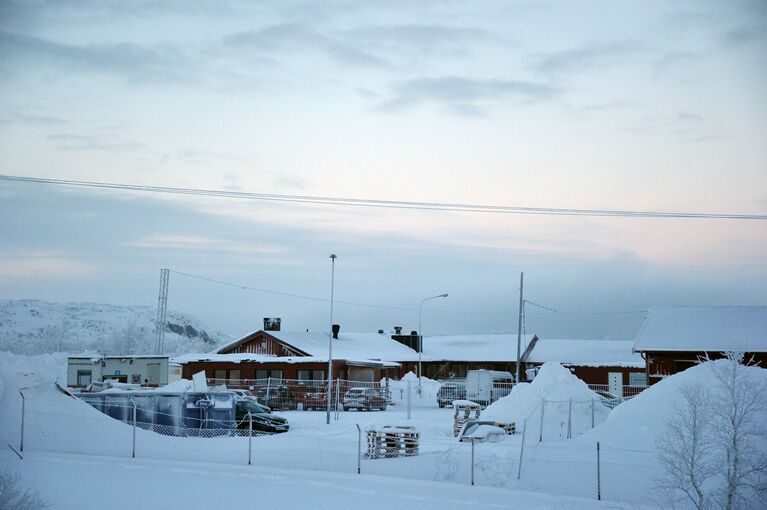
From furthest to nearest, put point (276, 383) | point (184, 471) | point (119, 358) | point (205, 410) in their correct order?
1. point (276, 383)
2. point (119, 358)
3. point (205, 410)
4. point (184, 471)

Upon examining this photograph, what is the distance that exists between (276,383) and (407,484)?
35698 mm

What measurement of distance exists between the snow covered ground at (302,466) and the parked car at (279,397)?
21.2 m

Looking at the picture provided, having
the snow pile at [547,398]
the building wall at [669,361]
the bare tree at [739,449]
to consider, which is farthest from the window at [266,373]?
the bare tree at [739,449]

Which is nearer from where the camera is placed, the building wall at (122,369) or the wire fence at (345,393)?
the building wall at (122,369)

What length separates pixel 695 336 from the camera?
157 ft

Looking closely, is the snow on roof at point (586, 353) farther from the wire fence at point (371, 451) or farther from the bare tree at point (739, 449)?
the bare tree at point (739, 449)

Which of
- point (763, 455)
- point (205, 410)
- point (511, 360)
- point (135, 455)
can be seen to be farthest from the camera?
point (511, 360)

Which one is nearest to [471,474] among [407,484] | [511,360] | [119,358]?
[407,484]

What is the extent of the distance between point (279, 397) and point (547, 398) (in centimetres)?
2032

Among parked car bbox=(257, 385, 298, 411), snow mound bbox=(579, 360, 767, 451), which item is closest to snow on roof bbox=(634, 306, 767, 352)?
parked car bbox=(257, 385, 298, 411)

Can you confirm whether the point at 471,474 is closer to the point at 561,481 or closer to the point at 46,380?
the point at 561,481

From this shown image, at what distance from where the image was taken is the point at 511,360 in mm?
76000

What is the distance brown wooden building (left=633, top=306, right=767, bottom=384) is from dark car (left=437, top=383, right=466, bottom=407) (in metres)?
13.3

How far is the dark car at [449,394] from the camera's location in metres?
57.2
